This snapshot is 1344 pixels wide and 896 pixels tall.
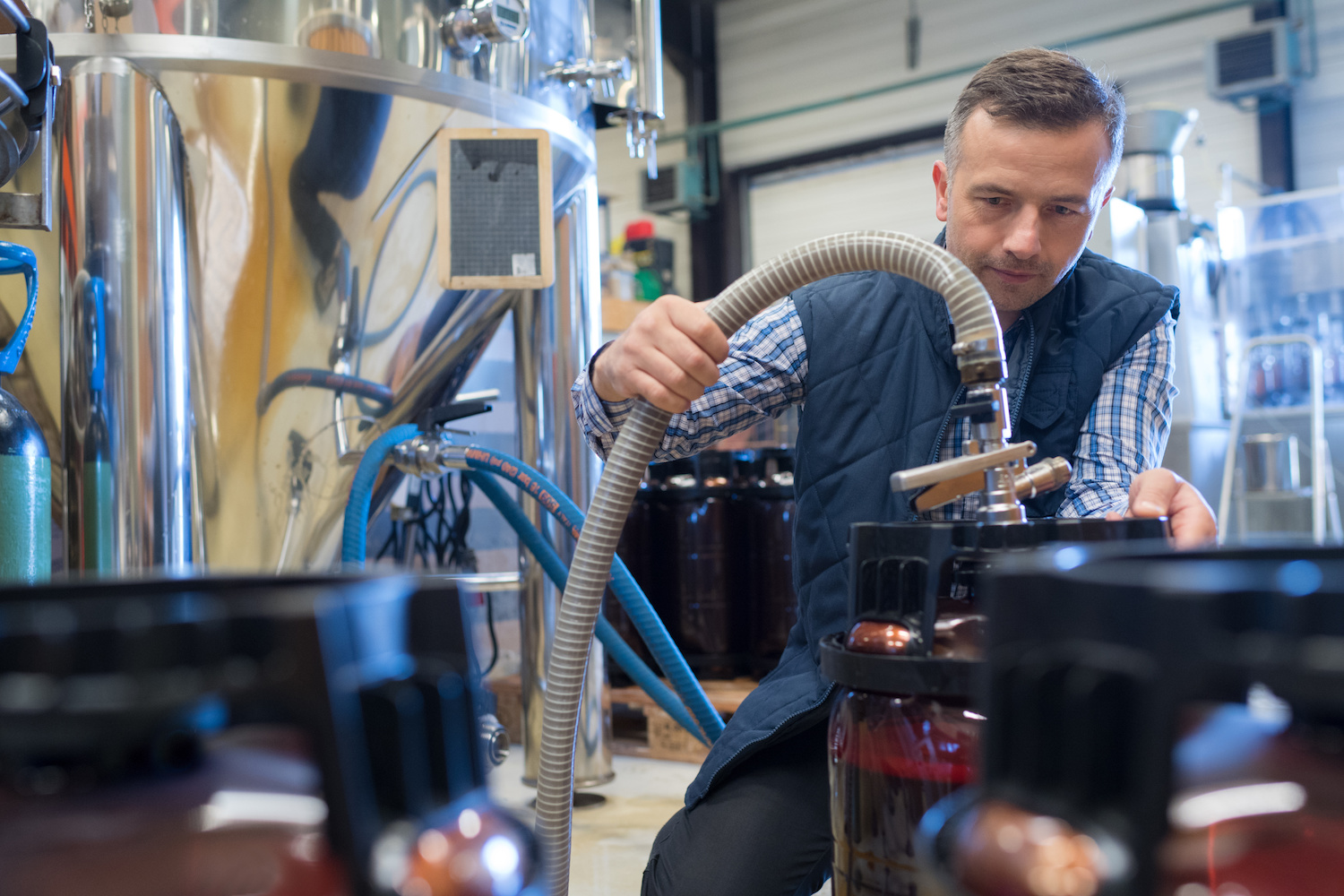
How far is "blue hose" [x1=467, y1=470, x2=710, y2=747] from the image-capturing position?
1865 millimetres

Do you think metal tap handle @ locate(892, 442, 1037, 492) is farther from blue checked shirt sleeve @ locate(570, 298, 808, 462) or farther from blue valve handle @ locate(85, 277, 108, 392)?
blue valve handle @ locate(85, 277, 108, 392)

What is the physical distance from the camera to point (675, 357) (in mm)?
810

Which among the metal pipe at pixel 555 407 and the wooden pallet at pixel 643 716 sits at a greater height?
the metal pipe at pixel 555 407

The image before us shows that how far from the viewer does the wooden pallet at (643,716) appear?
236 cm

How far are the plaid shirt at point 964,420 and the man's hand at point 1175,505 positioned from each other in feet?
1.03

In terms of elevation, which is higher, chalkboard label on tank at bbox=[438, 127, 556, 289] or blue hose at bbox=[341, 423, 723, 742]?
chalkboard label on tank at bbox=[438, 127, 556, 289]

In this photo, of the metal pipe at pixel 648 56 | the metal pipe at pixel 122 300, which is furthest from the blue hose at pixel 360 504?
the metal pipe at pixel 648 56

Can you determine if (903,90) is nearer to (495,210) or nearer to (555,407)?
(555,407)

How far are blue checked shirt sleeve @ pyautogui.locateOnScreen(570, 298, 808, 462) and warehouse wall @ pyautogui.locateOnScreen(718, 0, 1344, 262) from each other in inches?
181

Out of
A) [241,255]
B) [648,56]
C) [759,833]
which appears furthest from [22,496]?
[648,56]

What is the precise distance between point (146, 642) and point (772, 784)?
3.00 ft

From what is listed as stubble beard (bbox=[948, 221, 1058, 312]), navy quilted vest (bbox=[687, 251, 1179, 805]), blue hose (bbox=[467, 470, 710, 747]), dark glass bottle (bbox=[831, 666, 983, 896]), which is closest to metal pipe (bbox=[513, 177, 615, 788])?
blue hose (bbox=[467, 470, 710, 747])

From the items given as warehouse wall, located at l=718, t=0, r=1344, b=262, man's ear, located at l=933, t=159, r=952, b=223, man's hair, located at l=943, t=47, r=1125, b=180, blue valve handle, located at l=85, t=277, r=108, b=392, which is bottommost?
blue valve handle, located at l=85, t=277, r=108, b=392

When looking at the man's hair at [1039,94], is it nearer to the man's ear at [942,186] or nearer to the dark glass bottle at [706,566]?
the man's ear at [942,186]
